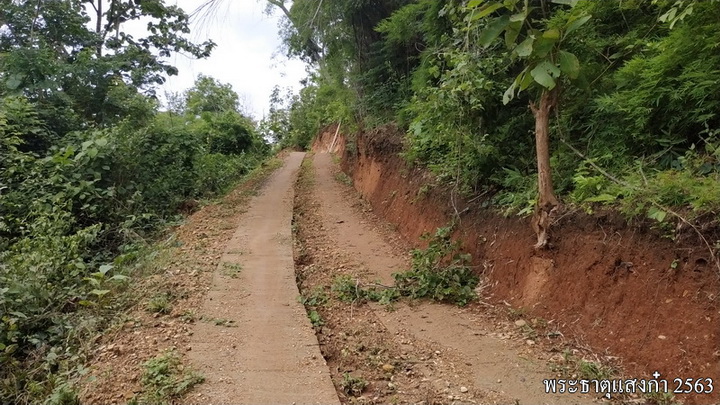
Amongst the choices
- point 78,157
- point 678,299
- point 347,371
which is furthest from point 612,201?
point 78,157

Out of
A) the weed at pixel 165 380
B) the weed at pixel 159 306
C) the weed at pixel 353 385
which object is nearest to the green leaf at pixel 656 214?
the weed at pixel 353 385

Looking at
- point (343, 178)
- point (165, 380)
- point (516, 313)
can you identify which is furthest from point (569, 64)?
point (343, 178)

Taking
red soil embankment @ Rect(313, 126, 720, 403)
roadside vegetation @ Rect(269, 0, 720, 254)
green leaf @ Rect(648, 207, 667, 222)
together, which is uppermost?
roadside vegetation @ Rect(269, 0, 720, 254)

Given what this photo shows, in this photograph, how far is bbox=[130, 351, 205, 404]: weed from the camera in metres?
2.80

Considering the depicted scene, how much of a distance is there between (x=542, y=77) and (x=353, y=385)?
2.58 meters

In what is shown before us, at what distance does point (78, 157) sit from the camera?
284 inches

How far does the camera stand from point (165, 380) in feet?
9.71

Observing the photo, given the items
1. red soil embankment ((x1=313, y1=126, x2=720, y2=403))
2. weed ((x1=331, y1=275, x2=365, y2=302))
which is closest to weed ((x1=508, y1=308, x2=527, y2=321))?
red soil embankment ((x1=313, y1=126, x2=720, y2=403))

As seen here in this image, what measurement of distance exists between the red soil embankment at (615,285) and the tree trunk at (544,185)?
0.40 feet

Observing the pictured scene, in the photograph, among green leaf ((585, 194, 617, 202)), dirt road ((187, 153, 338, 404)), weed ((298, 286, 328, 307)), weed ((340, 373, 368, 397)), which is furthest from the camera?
weed ((298, 286, 328, 307))

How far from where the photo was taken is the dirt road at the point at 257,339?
2.90 metres

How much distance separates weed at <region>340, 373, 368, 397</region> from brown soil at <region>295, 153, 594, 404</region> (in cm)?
1

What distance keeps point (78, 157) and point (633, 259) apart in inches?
325

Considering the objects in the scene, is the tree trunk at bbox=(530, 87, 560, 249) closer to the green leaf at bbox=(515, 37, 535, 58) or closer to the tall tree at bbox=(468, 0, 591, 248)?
the tall tree at bbox=(468, 0, 591, 248)
